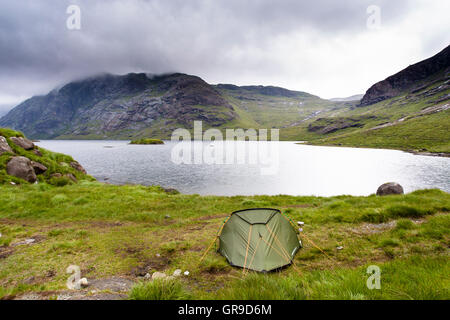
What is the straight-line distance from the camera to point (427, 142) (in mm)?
102812

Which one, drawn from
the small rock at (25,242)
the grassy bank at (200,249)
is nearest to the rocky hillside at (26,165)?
the grassy bank at (200,249)

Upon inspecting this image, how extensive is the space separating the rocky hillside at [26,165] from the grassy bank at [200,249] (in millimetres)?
3205

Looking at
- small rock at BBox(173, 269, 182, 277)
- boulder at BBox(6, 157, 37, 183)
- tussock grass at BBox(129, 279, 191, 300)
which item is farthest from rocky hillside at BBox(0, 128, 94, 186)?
tussock grass at BBox(129, 279, 191, 300)

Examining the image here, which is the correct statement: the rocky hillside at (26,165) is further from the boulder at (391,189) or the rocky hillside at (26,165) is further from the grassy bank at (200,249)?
the boulder at (391,189)

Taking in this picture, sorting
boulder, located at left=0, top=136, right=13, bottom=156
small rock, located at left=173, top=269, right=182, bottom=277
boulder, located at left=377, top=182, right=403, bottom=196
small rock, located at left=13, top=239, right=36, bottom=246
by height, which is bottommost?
small rock, located at left=173, top=269, right=182, bottom=277

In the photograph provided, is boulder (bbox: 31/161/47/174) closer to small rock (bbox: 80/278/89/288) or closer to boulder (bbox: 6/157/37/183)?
boulder (bbox: 6/157/37/183)

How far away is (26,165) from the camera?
2288cm

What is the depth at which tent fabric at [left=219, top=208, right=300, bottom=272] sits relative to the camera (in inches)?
371

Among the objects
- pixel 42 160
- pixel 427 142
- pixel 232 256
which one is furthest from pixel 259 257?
pixel 427 142

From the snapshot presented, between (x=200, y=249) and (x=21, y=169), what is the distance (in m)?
24.4

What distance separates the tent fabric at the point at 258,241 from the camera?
30.9ft

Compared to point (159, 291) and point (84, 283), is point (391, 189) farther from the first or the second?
point (84, 283)

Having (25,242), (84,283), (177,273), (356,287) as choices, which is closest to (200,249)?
(177,273)
